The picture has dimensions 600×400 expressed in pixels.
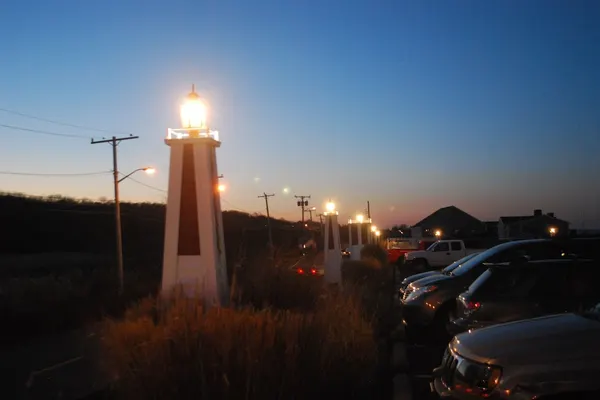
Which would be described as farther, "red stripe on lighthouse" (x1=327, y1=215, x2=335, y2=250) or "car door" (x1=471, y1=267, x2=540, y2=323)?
"red stripe on lighthouse" (x1=327, y1=215, x2=335, y2=250)

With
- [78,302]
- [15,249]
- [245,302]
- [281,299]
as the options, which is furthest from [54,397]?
[15,249]

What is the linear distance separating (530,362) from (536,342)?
0.75 ft

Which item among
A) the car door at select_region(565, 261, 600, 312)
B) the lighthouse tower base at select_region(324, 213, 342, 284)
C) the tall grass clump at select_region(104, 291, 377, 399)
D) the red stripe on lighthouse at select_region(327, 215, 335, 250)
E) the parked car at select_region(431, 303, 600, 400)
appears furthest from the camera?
the red stripe on lighthouse at select_region(327, 215, 335, 250)

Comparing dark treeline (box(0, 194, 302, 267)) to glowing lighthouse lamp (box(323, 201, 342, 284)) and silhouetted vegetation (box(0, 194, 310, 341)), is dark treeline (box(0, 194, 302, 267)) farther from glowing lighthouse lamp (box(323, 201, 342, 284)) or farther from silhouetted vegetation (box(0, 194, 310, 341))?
glowing lighthouse lamp (box(323, 201, 342, 284))

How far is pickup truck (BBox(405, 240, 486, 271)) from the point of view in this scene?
3212 cm

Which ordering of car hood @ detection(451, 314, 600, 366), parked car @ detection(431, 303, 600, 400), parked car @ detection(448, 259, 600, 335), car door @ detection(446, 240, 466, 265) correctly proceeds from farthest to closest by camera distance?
car door @ detection(446, 240, 466, 265), parked car @ detection(448, 259, 600, 335), car hood @ detection(451, 314, 600, 366), parked car @ detection(431, 303, 600, 400)

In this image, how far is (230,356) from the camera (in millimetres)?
5570

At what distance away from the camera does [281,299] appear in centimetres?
955

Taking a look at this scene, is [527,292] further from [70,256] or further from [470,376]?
[70,256]

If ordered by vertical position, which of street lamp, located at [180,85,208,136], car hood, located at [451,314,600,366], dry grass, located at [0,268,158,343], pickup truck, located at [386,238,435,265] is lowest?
dry grass, located at [0,268,158,343]

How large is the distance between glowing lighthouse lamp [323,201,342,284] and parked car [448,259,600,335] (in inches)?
388

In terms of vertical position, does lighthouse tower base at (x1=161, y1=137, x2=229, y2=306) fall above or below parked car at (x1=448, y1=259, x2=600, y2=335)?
above

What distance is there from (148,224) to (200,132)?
58.8 meters

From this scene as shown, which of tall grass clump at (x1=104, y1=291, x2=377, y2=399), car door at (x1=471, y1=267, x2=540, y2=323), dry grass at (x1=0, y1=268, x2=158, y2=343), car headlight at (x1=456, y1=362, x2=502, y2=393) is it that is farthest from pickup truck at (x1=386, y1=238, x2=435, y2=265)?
car headlight at (x1=456, y1=362, x2=502, y2=393)
